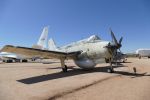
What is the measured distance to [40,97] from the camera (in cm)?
822

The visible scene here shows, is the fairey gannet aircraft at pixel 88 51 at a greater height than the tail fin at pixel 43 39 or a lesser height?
lesser

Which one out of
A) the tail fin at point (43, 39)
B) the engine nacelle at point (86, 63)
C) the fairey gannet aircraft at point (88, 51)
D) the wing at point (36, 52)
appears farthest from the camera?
the tail fin at point (43, 39)

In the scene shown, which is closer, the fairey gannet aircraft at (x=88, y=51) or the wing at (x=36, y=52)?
the wing at (x=36, y=52)

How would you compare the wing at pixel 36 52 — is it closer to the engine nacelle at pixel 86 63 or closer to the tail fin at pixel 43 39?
the engine nacelle at pixel 86 63

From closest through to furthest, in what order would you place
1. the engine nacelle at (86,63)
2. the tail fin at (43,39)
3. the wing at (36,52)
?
1. the wing at (36,52)
2. the engine nacelle at (86,63)
3. the tail fin at (43,39)

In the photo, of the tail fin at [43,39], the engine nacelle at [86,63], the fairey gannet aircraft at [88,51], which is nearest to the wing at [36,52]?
the fairey gannet aircraft at [88,51]

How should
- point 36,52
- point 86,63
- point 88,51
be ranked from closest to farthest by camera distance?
point 36,52 < point 88,51 < point 86,63

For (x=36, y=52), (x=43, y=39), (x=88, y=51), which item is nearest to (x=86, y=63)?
(x=88, y=51)

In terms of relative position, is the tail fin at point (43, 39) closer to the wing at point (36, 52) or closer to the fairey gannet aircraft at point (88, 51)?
the fairey gannet aircraft at point (88, 51)

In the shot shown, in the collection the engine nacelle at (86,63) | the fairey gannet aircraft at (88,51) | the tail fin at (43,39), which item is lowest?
the engine nacelle at (86,63)

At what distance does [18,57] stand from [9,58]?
190 inches

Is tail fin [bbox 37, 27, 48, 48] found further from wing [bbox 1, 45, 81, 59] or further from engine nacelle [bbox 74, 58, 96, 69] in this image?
engine nacelle [bbox 74, 58, 96, 69]

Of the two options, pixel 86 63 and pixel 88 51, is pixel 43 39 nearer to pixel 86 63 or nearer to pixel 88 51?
pixel 86 63

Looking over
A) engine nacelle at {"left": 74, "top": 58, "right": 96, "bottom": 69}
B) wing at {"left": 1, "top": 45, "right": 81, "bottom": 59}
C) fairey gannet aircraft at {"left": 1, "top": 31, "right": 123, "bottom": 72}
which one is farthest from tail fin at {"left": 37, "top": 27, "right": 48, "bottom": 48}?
engine nacelle at {"left": 74, "top": 58, "right": 96, "bottom": 69}
